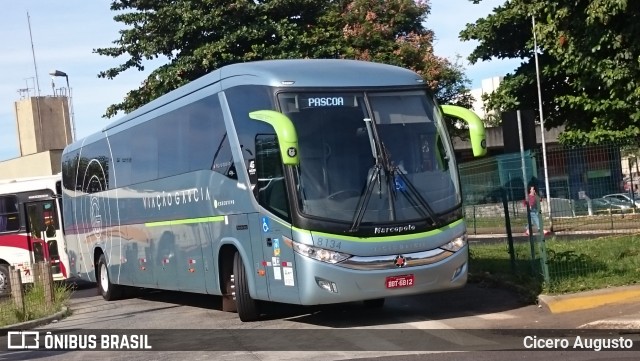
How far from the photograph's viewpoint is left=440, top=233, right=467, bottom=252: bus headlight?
11.6 meters

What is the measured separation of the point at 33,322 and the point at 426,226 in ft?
26.0

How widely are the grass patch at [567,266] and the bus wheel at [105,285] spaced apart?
8.15m

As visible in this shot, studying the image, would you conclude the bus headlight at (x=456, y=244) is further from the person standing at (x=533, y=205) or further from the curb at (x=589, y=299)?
the person standing at (x=533, y=205)

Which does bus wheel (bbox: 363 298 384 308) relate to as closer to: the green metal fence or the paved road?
the paved road

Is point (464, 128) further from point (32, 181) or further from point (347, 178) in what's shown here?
point (347, 178)

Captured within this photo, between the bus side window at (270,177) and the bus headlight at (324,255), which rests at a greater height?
the bus side window at (270,177)

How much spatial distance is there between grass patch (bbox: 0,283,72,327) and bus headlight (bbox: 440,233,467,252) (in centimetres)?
833

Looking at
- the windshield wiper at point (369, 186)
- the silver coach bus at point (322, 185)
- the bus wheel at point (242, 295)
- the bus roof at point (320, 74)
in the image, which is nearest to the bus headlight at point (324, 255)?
the silver coach bus at point (322, 185)

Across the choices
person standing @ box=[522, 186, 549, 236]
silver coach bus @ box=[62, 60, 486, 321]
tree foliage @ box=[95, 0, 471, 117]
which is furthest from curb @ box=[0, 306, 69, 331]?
tree foliage @ box=[95, 0, 471, 117]

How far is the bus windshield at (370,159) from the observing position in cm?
1111

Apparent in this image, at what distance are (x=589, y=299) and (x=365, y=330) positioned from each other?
3116 mm

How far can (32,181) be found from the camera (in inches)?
979

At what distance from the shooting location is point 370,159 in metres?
11.3

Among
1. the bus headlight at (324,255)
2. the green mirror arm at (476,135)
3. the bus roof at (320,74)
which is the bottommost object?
the bus headlight at (324,255)
